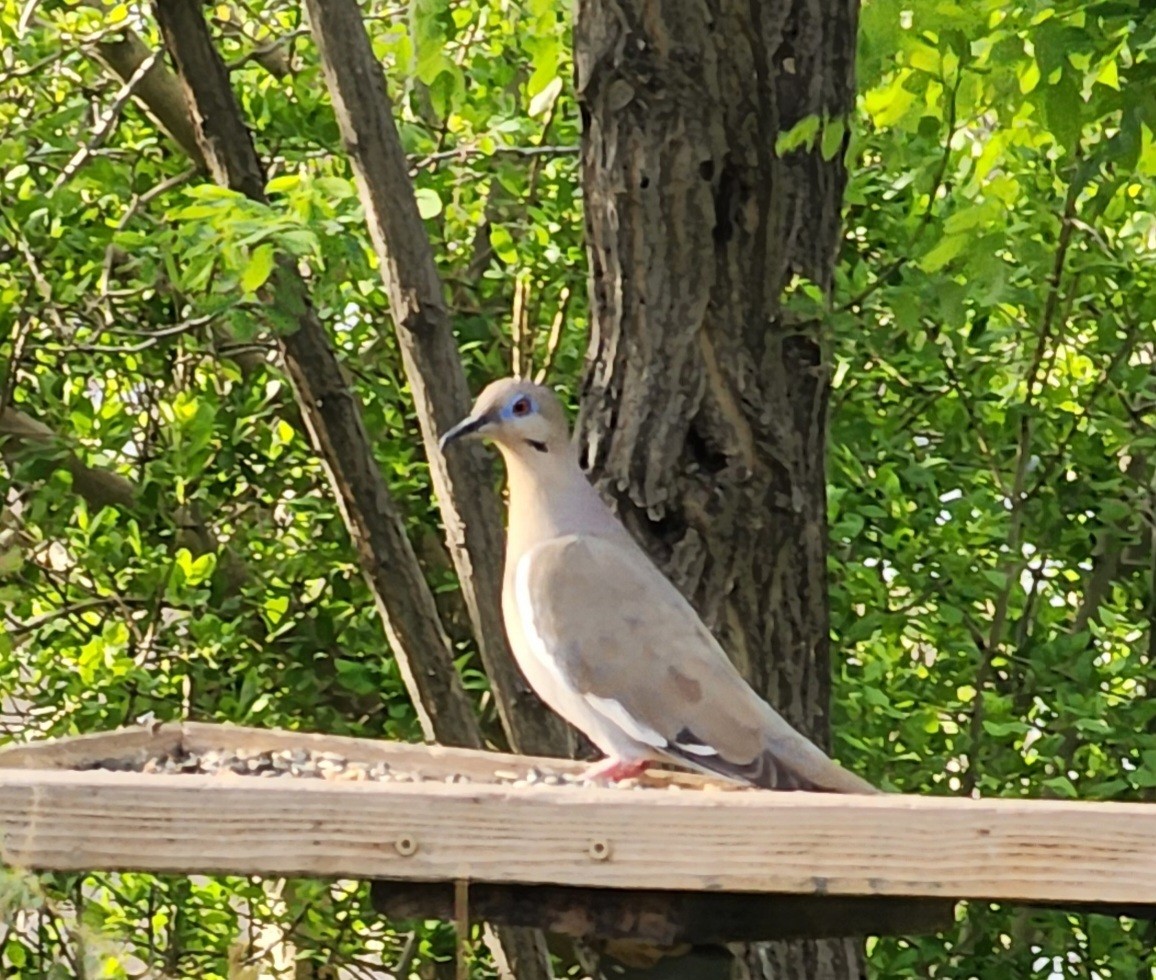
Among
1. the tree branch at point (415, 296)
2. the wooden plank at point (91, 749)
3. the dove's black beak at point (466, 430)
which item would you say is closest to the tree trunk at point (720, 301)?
the tree branch at point (415, 296)

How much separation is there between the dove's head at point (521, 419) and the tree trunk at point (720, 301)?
0.48m

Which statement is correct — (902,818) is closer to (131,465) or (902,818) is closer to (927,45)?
(927,45)

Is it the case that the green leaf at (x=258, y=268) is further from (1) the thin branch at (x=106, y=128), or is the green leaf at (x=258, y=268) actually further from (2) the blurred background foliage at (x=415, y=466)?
(1) the thin branch at (x=106, y=128)

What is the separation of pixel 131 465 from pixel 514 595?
2.21 metres

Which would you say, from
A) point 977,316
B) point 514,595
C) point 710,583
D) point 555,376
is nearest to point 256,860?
point 514,595

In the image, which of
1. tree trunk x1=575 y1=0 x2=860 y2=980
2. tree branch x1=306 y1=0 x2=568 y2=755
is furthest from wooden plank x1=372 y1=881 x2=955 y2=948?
tree branch x1=306 y1=0 x2=568 y2=755

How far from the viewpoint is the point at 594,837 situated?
5.93 feet

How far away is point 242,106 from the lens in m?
4.41

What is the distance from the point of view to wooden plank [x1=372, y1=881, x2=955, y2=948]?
1.92 metres

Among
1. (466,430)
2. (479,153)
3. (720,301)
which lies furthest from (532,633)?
(479,153)

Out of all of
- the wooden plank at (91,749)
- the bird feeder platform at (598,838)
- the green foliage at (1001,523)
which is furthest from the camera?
the green foliage at (1001,523)

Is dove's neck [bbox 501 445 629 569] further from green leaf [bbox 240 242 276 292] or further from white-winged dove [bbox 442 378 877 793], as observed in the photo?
green leaf [bbox 240 242 276 292]

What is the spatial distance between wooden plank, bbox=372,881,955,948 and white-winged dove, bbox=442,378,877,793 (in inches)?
12.8

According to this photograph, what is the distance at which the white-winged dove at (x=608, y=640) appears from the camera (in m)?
2.43
